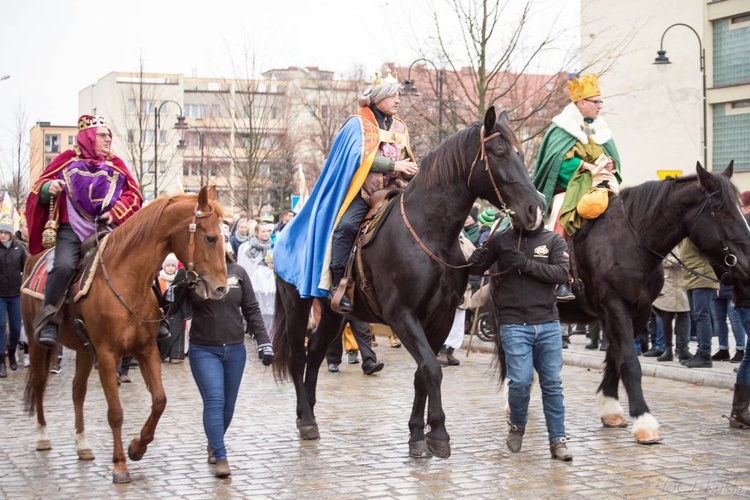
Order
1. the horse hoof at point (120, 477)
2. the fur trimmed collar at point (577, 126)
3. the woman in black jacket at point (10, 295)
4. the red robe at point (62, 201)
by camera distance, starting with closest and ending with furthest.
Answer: the horse hoof at point (120, 477)
the red robe at point (62, 201)
the fur trimmed collar at point (577, 126)
the woman in black jacket at point (10, 295)

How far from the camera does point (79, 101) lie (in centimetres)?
10444

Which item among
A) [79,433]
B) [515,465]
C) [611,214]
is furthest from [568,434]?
[79,433]

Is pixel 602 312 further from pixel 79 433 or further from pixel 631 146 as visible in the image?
pixel 631 146

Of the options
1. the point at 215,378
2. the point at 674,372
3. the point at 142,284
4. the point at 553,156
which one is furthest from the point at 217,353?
the point at 674,372

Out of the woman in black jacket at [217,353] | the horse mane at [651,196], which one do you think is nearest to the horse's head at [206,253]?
the woman in black jacket at [217,353]

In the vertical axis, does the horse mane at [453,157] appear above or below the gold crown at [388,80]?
below

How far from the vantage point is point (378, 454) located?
8.70 metres

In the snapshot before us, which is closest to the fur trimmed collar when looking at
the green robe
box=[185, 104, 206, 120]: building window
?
the green robe

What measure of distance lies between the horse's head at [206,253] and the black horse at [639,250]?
3.79 metres

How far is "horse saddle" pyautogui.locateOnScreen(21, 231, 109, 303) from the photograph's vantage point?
8.44 metres

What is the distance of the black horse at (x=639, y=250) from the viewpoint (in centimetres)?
918

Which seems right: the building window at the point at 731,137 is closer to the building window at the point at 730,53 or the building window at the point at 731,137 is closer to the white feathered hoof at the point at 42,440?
the building window at the point at 730,53

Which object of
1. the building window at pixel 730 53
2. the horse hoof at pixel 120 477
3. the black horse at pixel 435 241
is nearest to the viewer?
the horse hoof at pixel 120 477

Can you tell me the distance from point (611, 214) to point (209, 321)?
409 cm
